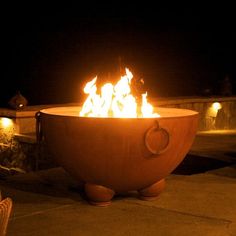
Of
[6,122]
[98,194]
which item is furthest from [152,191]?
[6,122]

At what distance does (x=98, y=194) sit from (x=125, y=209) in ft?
0.78

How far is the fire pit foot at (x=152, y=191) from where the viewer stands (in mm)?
4453

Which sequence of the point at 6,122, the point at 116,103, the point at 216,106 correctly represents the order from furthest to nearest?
1. the point at 216,106
2. the point at 6,122
3. the point at 116,103

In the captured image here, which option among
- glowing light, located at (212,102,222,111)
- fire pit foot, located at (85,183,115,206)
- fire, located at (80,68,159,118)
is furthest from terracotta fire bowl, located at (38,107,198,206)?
glowing light, located at (212,102,222,111)

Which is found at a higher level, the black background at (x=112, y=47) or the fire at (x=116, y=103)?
the black background at (x=112, y=47)

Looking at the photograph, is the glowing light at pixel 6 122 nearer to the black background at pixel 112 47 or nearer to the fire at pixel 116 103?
the fire at pixel 116 103

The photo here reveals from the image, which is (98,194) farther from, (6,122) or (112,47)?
(112,47)

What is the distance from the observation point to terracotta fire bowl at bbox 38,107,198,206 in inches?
158

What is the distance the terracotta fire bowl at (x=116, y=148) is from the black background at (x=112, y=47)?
23.2ft

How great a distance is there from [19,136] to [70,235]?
3.71 m

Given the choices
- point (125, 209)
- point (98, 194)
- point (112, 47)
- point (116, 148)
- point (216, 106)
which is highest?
point (112, 47)

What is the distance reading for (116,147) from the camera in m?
4.03

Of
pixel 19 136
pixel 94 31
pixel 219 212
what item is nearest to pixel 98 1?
pixel 94 31

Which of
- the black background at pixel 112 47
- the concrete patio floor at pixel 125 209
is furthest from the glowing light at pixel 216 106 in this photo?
the concrete patio floor at pixel 125 209
